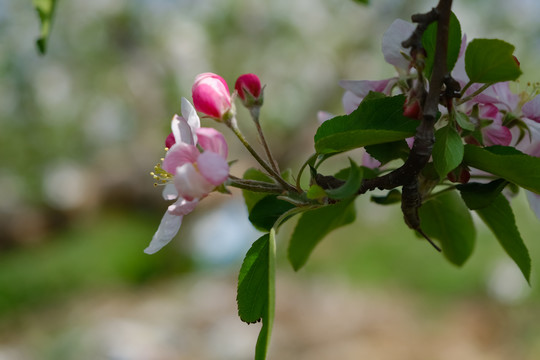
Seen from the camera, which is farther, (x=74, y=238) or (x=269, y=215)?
(x=74, y=238)

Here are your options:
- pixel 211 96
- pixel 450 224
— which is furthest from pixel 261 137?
pixel 450 224

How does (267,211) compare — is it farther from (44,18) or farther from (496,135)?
(44,18)

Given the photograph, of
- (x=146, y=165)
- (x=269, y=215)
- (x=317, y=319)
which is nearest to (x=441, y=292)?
(x=317, y=319)

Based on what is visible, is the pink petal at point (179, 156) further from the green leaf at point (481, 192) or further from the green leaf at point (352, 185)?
the green leaf at point (481, 192)

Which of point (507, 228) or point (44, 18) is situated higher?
point (44, 18)

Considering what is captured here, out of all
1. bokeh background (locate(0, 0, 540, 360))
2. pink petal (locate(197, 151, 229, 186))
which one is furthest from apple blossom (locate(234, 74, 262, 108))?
bokeh background (locate(0, 0, 540, 360))

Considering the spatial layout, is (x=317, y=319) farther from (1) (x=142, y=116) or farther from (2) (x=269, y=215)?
(2) (x=269, y=215)
